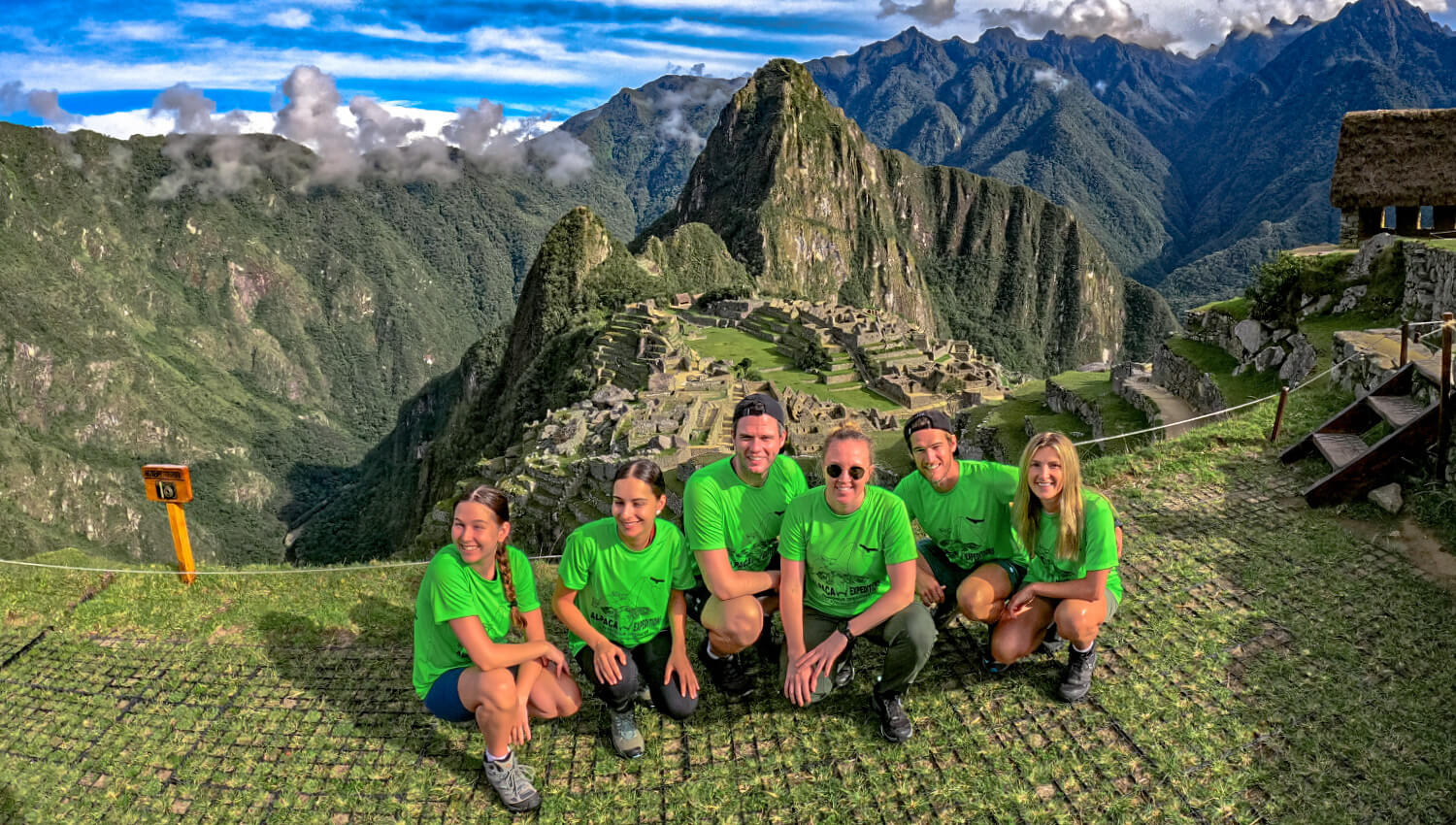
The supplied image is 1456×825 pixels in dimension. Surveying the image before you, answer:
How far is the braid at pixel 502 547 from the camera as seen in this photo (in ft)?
15.3

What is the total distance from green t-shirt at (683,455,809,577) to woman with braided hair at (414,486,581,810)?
44.6 inches

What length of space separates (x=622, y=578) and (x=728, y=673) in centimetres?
115

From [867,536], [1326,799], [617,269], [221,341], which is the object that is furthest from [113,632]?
[221,341]

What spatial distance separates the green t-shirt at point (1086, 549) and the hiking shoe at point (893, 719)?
49.9 inches

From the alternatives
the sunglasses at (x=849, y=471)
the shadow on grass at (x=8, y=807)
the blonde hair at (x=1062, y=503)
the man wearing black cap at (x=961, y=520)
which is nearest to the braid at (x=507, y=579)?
the sunglasses at (x=849, y=471)

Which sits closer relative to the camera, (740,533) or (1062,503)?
(1062,503)

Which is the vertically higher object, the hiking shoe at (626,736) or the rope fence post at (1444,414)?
the rope fence post at (1444,414)

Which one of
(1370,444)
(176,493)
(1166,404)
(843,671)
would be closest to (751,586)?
(843,671)

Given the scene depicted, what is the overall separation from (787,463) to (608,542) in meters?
1.37

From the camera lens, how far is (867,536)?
16.2ft

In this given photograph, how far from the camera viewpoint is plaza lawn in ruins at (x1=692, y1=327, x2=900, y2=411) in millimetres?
41094

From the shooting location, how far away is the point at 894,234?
17125 cm

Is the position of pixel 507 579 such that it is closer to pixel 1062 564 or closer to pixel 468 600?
pixel 468 600

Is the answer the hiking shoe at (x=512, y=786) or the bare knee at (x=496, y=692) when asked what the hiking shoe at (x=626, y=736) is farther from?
the bare knee at (x=496, y=692)
